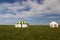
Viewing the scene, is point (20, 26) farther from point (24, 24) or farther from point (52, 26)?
point (52, 26)

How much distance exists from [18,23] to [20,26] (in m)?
3.08

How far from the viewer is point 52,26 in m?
97.4

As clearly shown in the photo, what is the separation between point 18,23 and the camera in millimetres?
101188

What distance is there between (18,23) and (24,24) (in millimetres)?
4198

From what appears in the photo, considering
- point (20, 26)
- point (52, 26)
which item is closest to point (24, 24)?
point (20, 26)

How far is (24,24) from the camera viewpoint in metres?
99.9

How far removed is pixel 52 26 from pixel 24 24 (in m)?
17.8

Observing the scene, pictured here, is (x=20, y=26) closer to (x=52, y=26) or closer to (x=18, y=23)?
(x=18, y=23)

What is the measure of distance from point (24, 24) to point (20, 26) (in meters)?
2.90

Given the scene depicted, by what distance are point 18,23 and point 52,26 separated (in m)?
21.9

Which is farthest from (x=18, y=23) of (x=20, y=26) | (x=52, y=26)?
(x=52, y=26)

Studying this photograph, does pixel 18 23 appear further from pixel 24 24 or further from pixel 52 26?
pixel 52 26

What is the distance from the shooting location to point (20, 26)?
99.2 m
